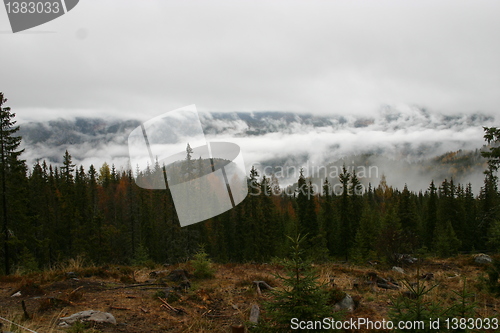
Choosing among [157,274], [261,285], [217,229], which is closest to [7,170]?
[157,274]

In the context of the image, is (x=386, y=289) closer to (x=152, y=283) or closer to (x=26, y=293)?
(x=152, y=283)

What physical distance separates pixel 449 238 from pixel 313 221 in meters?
17.7

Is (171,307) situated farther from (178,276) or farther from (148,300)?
(178,276)

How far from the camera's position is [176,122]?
5398 mm

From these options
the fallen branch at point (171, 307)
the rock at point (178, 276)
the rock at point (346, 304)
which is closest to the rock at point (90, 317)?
the fallen branch at point (171, 307)

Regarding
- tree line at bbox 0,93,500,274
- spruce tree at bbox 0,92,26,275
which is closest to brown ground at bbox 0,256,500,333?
spruce tree at bbox 0,92,26,275

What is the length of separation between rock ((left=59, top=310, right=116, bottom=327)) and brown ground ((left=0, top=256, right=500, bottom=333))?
172 millimetres

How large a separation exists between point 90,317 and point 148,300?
66.1 inches

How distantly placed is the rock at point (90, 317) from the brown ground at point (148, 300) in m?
0.17

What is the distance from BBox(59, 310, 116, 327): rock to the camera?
5.41 meters

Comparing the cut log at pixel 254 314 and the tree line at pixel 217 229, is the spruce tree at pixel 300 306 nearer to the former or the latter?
the cut log at pixel 254 314

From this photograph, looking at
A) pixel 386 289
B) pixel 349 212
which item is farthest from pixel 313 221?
pixel 386 289

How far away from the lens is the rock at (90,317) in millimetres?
5414

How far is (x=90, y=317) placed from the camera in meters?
5.60
